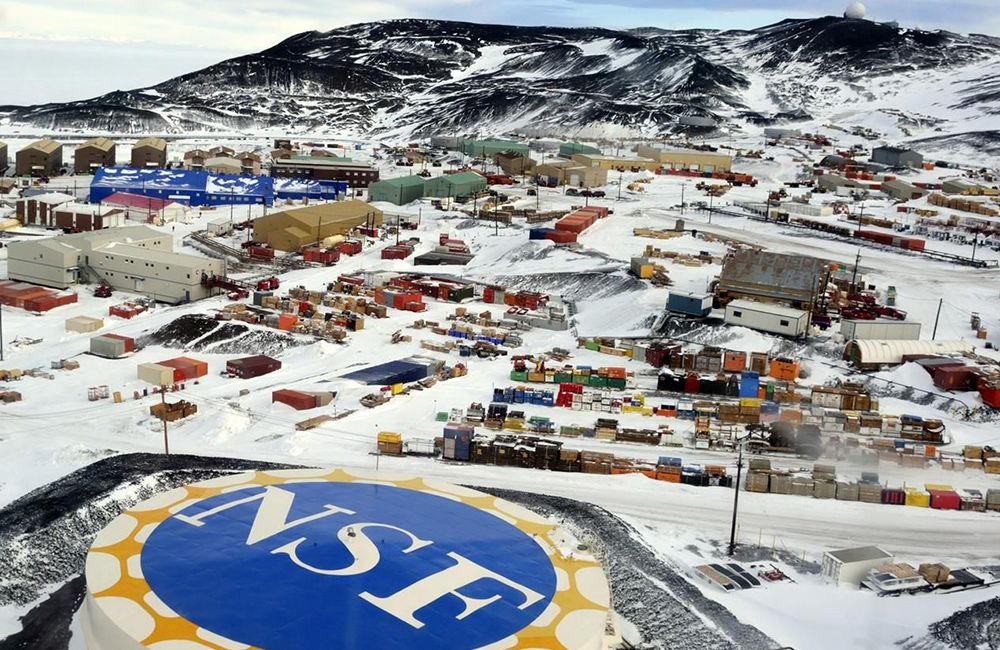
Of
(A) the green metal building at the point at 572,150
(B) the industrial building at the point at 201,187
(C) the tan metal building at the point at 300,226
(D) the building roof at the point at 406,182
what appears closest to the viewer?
(C) the tan metal building at the point at 300,226

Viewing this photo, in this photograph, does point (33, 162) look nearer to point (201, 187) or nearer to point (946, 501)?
point (201, 187)

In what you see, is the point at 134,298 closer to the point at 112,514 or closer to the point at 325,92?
the point at 112,514

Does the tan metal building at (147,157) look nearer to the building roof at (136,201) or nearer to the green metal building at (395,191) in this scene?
the building roof at (136,201)

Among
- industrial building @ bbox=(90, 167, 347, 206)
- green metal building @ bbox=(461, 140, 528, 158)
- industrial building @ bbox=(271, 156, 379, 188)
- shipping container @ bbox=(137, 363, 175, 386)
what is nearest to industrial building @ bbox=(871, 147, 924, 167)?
green metal building @ bbox=(461, 140, 528, 158)

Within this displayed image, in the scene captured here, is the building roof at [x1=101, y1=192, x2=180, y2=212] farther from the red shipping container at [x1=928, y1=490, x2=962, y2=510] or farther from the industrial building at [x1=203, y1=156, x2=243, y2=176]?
the red shipping container at [x1=928, y1=490, x2=962, y2=510]

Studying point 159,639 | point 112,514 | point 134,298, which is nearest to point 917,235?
point 134,298

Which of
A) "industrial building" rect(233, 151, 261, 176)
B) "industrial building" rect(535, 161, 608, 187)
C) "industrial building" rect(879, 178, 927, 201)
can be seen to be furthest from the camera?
"industrial building" rect(233, 151, 261, 176)

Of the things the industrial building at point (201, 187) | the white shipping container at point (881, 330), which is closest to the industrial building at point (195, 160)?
the industrial building at point (201, 187)
